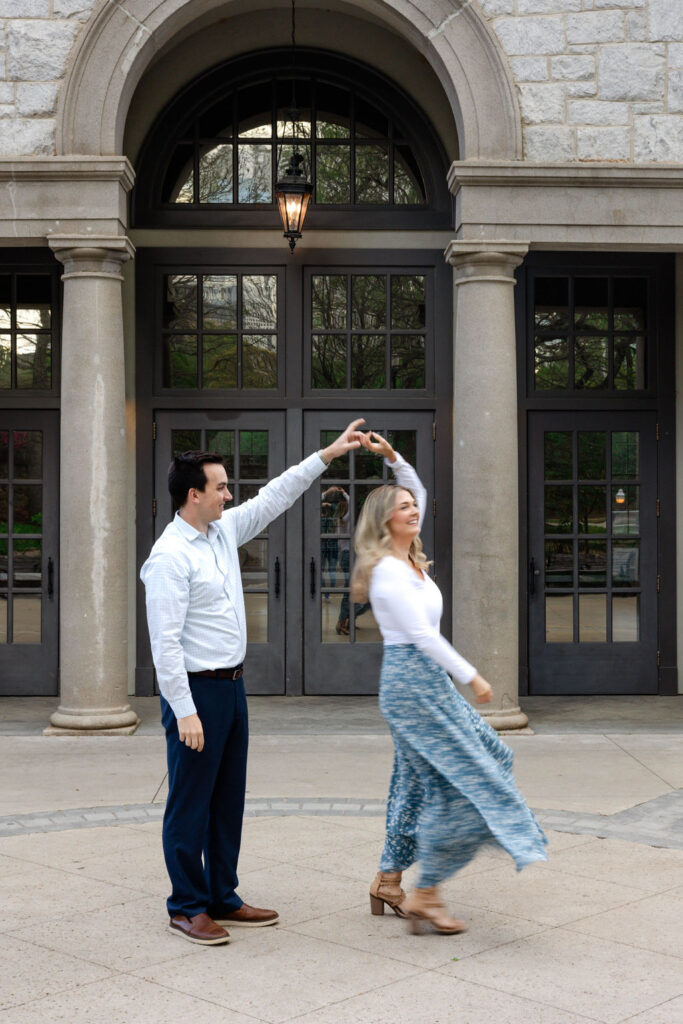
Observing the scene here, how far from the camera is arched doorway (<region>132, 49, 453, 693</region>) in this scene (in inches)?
424

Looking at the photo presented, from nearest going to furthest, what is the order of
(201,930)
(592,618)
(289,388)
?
(201,930), (289,388), (592,618)

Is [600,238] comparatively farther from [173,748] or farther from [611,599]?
[173,748]

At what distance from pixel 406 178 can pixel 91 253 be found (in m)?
3.04

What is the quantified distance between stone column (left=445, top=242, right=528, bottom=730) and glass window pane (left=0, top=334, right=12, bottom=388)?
3.84 m

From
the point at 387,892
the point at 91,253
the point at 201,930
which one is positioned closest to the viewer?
the point at 201,930

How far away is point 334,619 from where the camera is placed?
10836mm

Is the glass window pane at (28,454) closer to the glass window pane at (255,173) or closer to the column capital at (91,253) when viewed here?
the column capital at (91,253)

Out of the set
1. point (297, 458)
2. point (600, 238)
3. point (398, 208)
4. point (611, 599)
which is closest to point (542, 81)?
point (600, 238)

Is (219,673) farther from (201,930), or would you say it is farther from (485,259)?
(485,259)

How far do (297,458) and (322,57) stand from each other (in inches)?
129

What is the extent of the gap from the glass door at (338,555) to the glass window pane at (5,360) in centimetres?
245

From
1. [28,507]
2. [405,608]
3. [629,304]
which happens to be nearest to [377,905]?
[405,608]

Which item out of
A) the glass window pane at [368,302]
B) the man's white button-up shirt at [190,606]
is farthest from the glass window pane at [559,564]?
the man's white button-up shirt at [190,606]

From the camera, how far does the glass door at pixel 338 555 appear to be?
425 inches
